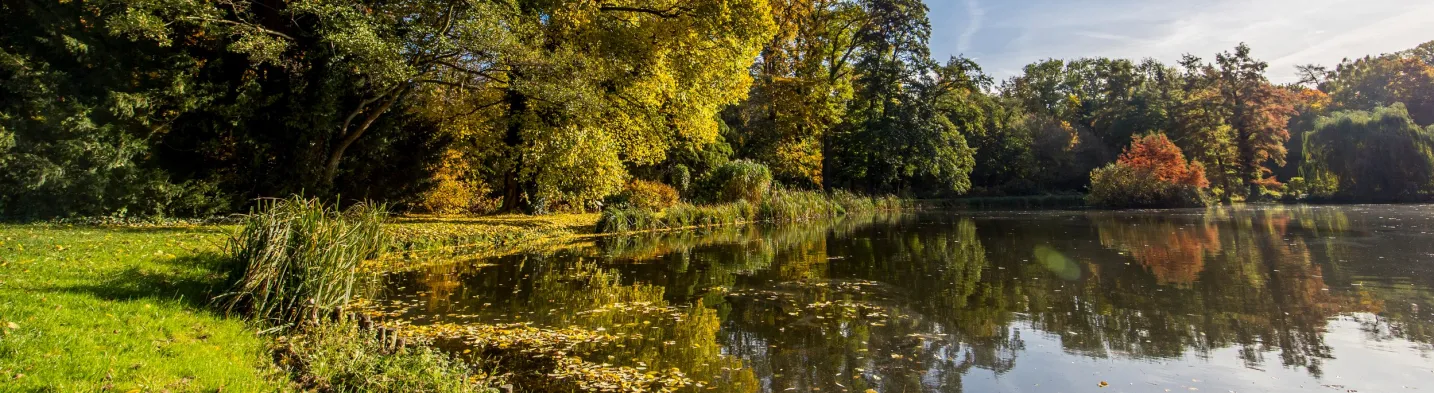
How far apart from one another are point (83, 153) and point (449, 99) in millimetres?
6961

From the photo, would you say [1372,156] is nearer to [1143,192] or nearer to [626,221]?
[1143,192]

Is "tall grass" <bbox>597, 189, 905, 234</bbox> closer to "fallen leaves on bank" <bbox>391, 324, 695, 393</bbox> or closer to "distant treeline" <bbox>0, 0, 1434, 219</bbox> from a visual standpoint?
"distant treeline" <bbox>0, 0, 1434, 219</bbox>

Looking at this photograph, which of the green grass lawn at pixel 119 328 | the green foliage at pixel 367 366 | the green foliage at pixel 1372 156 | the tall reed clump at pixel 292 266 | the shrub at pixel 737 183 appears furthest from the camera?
the green foliage at pixel 1372 156

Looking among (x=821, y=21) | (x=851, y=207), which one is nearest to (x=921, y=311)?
(x=851, y=207)

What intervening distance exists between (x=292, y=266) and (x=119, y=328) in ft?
3.90

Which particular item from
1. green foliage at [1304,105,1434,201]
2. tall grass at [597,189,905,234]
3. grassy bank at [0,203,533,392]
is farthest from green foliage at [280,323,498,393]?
green foliage at [1304,105,1434,201]

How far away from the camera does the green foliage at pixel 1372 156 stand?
28.7m

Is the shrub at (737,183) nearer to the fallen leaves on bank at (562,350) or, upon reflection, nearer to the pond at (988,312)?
the pond at (988,312)

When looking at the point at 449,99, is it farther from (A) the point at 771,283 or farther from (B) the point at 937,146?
(B) the point at 937,146

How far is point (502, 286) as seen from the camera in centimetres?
845

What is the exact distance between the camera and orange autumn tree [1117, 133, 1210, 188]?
94.4 feet

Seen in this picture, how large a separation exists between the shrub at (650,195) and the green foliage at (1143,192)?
19684mm

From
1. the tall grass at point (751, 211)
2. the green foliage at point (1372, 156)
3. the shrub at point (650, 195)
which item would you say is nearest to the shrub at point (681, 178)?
the shrub at point (650, 195)

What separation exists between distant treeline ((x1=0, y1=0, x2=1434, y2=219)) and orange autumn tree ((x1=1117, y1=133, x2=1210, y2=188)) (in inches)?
→ 15.0
